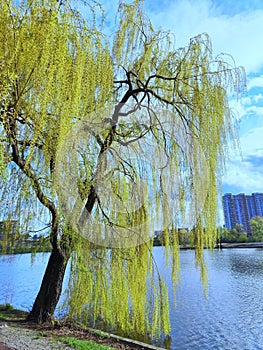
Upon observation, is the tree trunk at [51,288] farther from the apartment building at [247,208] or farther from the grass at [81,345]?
the apartment building at [247,208]

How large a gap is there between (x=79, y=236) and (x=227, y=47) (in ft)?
9.73

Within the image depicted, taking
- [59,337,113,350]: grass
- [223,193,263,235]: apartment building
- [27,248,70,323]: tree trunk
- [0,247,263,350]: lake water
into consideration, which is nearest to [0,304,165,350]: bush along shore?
[59,337,113,350]: grass

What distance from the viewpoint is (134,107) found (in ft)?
13.0

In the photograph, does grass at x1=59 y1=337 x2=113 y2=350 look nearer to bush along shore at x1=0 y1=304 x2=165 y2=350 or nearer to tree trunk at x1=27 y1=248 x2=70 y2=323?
bush along shore at x1=0 y1=304 x2=165 y2=350

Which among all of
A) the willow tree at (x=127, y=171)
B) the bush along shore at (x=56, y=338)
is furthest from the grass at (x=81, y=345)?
the willow tree at (x=127, y=171)

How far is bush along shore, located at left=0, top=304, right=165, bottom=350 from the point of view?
2.95 meters

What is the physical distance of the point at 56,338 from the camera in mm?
3252

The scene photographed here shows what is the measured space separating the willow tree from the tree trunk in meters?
0.01

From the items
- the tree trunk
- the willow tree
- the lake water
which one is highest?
the willow tree

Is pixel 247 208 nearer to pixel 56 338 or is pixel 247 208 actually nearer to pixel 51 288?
pixel 51 288

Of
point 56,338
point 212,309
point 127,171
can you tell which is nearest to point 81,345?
point 56,338

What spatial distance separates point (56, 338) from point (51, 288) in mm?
786

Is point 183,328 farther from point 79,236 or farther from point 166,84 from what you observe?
point 166,84

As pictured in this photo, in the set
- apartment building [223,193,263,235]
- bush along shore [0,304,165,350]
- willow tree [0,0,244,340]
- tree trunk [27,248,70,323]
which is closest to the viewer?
bush along shore [0,304,165,350]
